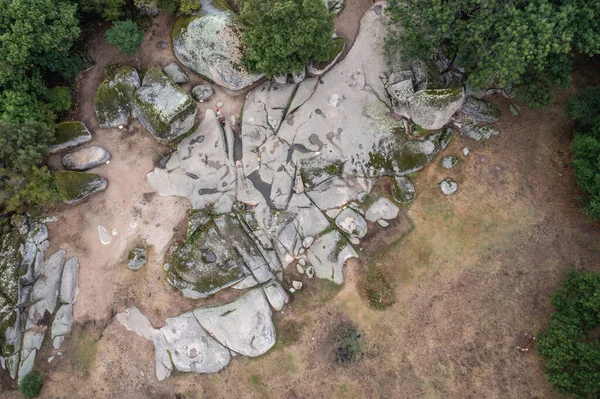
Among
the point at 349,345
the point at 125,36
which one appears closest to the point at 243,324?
the point at 349,345

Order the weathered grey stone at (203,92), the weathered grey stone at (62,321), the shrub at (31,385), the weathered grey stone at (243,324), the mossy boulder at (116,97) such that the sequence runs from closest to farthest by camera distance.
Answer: the shrub at (31,385)
the weathered grey stone at (243,324)
the weathered grey stone at (62,321)
the mossy boulder at (116,97)
the weathered grey stone at (203,92)

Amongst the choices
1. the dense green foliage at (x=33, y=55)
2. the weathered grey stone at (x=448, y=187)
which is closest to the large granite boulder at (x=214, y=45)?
the dense green foliage at (x=33, y=55)

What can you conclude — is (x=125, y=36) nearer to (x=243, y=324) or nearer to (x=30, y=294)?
(x=30, y=294)

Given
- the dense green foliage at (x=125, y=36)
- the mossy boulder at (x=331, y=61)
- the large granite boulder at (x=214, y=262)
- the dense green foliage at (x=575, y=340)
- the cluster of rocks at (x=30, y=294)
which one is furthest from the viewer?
the mossy boulder at (x=331, y=61)

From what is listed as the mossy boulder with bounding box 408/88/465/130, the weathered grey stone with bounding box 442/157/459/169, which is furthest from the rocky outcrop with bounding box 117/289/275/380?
the mossy boulder with bounding box 408/88/465/130

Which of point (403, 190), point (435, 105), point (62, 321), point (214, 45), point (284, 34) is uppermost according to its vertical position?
point (284, 34)

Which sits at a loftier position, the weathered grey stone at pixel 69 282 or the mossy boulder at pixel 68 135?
the mossy boulder at pixel 68 135

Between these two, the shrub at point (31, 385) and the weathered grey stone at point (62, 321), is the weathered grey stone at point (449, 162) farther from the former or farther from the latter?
the shrub at point (31, 385)
